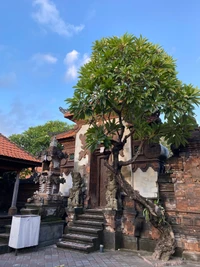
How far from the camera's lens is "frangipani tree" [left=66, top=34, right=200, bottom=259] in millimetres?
5230

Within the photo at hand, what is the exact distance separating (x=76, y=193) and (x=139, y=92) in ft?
15.5

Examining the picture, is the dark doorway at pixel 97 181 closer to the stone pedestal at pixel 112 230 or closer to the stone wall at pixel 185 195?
the stone pedestal at pixel 112 230

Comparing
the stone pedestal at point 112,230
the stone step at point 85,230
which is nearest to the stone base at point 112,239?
the stone pedestal at point 112,230

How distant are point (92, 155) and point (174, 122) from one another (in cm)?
414

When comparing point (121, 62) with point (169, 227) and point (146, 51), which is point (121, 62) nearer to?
point (146, 51)

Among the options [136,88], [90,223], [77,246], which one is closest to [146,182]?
[90,223]

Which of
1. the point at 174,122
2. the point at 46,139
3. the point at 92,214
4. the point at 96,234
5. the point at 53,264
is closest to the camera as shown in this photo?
the point at 53,264

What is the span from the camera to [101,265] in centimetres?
471

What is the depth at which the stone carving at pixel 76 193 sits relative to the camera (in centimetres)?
782

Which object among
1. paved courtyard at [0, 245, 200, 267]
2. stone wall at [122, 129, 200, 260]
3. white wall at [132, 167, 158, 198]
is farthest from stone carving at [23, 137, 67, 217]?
white wall at [132, 167, 158, 198]

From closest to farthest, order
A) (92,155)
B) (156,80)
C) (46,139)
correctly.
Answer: (156,80) < (92,155) < (46,139)

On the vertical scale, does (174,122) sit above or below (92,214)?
above

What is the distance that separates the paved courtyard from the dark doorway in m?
2.57

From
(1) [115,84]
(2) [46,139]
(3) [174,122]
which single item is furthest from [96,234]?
(2) [46,139]
